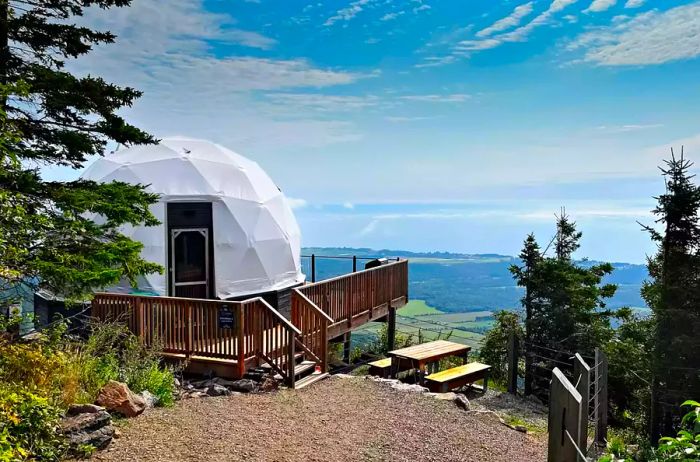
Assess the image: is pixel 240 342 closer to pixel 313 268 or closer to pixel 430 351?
pixel 430 351

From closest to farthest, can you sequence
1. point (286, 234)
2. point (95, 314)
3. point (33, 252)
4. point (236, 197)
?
point (33, 252) → point (95, 314) → point (236, 197) → point (286, 234)

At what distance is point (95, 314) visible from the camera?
30.8ft

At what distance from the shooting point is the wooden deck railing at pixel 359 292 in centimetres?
1079

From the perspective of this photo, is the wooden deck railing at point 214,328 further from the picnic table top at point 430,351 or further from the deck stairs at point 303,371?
the picnic table top at point 430,351

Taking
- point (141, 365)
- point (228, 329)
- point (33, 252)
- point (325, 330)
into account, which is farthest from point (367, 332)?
point (33, 252)

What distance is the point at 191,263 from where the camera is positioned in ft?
39.7

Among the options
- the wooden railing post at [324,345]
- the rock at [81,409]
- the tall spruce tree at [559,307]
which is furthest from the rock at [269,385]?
the tall spruce tree at [559,307]

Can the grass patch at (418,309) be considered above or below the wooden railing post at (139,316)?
below

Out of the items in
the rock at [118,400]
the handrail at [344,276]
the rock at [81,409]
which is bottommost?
the rock at [118,400]

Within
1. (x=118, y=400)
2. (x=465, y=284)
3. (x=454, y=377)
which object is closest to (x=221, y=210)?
(x=454, y=377)

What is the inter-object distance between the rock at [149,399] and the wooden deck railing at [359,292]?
335 cm

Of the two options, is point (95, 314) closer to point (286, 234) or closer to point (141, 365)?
point (141, 365)

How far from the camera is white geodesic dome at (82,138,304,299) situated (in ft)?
38.4

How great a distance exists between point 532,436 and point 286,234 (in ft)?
26.0
